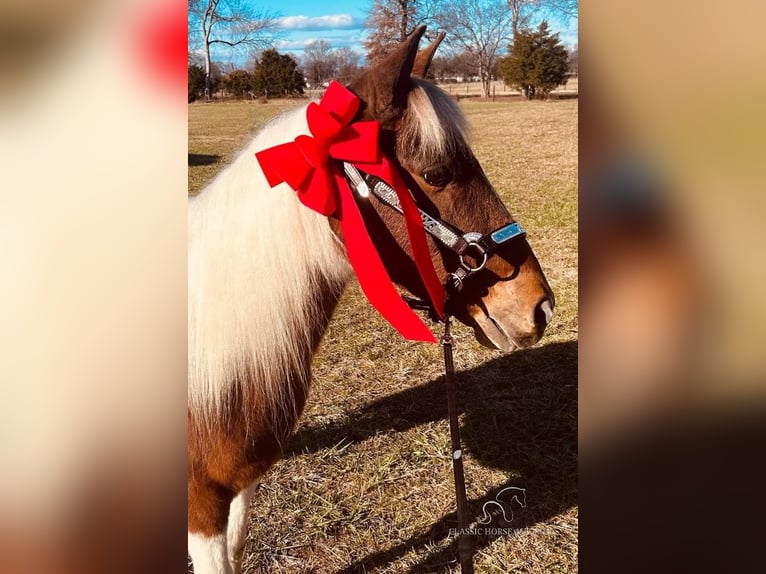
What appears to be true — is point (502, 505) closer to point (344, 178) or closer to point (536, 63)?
point (344, 178)

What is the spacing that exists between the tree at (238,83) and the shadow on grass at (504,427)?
927mm

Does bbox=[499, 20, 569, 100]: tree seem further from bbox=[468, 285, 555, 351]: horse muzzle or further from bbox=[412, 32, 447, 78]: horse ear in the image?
bbox=[468, 285, 555, 351]: horse muzzle

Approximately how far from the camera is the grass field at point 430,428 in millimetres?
1223

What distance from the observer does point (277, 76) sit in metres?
1.11

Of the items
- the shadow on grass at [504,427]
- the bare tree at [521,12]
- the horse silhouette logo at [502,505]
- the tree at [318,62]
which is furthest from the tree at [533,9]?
the horse silhouette logo at [502,505]

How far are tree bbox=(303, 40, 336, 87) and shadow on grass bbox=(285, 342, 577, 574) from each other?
960mm

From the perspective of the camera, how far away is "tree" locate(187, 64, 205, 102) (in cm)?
108

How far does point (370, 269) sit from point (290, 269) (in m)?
0.16

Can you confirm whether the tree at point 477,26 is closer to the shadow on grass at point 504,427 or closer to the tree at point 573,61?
the tree at point 573,61
